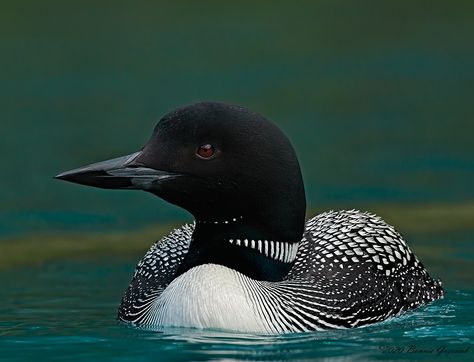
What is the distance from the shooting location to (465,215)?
37.9 feet

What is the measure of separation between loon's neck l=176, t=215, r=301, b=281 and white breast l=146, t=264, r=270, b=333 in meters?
0.05

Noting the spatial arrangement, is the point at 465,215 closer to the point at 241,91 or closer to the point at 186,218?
the point at 186,218

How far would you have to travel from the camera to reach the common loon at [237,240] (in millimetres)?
7648

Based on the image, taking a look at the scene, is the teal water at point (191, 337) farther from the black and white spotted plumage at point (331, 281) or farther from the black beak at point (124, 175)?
the black beak at point (124, 175)

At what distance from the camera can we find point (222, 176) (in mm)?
7703

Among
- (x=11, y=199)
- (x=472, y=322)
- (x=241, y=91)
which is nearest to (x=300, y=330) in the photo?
(x=472, y=322)

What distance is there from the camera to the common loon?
25.1 ft

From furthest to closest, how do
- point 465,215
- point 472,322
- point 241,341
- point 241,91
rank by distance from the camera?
point 241,91
point 465,215
point 472,322
point 241,341

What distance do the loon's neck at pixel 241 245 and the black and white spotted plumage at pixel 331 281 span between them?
90 millimetres

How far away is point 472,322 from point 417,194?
410 centimetres

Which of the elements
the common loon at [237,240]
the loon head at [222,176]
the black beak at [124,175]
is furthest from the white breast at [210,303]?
the black beak at [124,175]

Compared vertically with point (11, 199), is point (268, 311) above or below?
below

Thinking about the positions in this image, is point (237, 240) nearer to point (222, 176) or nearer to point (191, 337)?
point (222, 176)

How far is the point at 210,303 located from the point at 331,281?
67 centimetres
